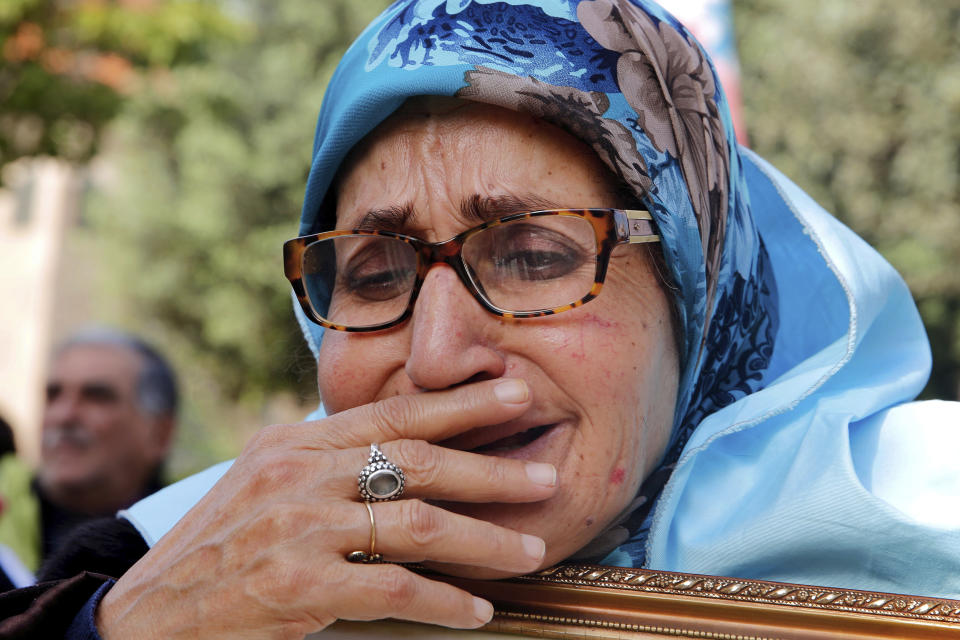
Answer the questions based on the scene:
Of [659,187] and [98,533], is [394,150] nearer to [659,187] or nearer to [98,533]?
[659,187]

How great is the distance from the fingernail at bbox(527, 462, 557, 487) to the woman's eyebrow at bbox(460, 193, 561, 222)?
46 centimetres

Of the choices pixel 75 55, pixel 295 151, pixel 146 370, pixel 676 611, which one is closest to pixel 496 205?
pixel 676 611

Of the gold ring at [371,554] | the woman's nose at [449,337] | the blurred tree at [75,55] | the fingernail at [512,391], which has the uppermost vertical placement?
the blurred tree at [75,55]

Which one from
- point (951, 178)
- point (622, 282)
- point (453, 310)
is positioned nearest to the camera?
point (453, 310)

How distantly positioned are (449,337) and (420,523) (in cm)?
34

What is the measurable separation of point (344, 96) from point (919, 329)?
1355mm

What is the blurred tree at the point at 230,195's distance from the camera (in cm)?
1794

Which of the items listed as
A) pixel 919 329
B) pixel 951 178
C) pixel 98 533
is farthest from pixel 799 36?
pixel 98 533

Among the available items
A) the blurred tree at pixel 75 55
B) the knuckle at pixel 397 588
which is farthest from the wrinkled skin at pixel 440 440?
the blurred tree at pixel 75 55

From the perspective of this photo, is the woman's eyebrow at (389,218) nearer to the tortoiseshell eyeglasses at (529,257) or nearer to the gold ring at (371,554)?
the tortoiseshell eyeglasses at (529,257)

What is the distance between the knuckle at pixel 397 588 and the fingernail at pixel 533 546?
0.19 m

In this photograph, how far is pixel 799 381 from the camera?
1.79 metres

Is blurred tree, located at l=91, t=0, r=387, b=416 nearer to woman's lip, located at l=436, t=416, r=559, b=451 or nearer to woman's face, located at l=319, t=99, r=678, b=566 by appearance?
woman's face, located at l=319, t=99, r=678, b=566

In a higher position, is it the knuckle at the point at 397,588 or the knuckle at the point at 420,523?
the knuckle at the point at 420,523
